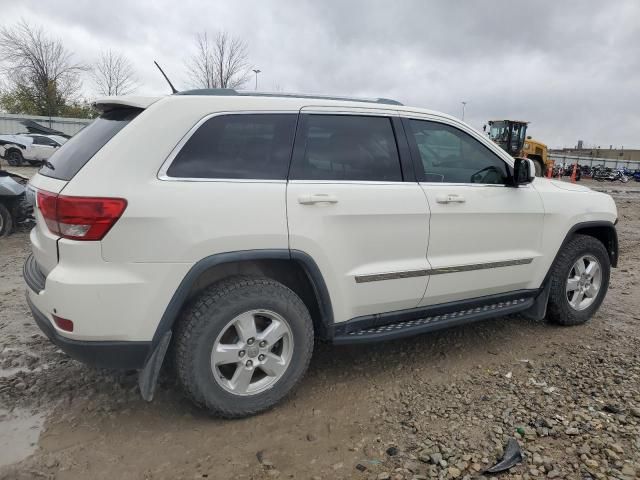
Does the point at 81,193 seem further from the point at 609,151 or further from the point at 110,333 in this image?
the point at 609,151

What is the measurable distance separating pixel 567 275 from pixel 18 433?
410 centimetres

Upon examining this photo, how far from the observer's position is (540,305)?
4.09 m

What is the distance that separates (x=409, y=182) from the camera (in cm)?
320

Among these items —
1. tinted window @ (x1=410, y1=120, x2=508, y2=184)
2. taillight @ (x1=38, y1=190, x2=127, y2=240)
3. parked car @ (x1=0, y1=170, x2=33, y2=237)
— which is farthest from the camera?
parked car @ (x1=0, y1=170, x2=33, y2=237)

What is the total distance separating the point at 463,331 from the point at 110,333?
2958 millimetres

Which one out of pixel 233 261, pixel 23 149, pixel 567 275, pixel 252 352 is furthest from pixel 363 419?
pixel 23 149

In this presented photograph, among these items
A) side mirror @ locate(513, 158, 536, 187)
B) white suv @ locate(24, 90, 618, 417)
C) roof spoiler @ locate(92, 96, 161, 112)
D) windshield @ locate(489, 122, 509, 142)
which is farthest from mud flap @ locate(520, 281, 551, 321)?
windshield @ locate(489, 122, 509, 142)

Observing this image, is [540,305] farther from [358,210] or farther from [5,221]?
[5,221]

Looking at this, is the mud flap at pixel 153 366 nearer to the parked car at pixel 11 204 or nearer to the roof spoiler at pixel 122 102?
the roof spoiler at pixel 122 102

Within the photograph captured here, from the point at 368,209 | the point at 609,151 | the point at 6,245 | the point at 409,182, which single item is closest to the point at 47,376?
the point at 368,209

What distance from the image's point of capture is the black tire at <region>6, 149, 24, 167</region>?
2005 centimetres

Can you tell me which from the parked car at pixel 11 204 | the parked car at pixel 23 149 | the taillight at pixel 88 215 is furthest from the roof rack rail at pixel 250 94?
the parked car at pixel 23 149

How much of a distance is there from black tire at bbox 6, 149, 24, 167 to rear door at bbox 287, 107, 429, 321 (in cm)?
2140

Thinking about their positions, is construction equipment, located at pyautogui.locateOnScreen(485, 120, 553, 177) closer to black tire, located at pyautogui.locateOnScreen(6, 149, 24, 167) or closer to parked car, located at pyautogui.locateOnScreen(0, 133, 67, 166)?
parked car, located at pyautogui.locateOnScreen(0, 133, 67, 166)
